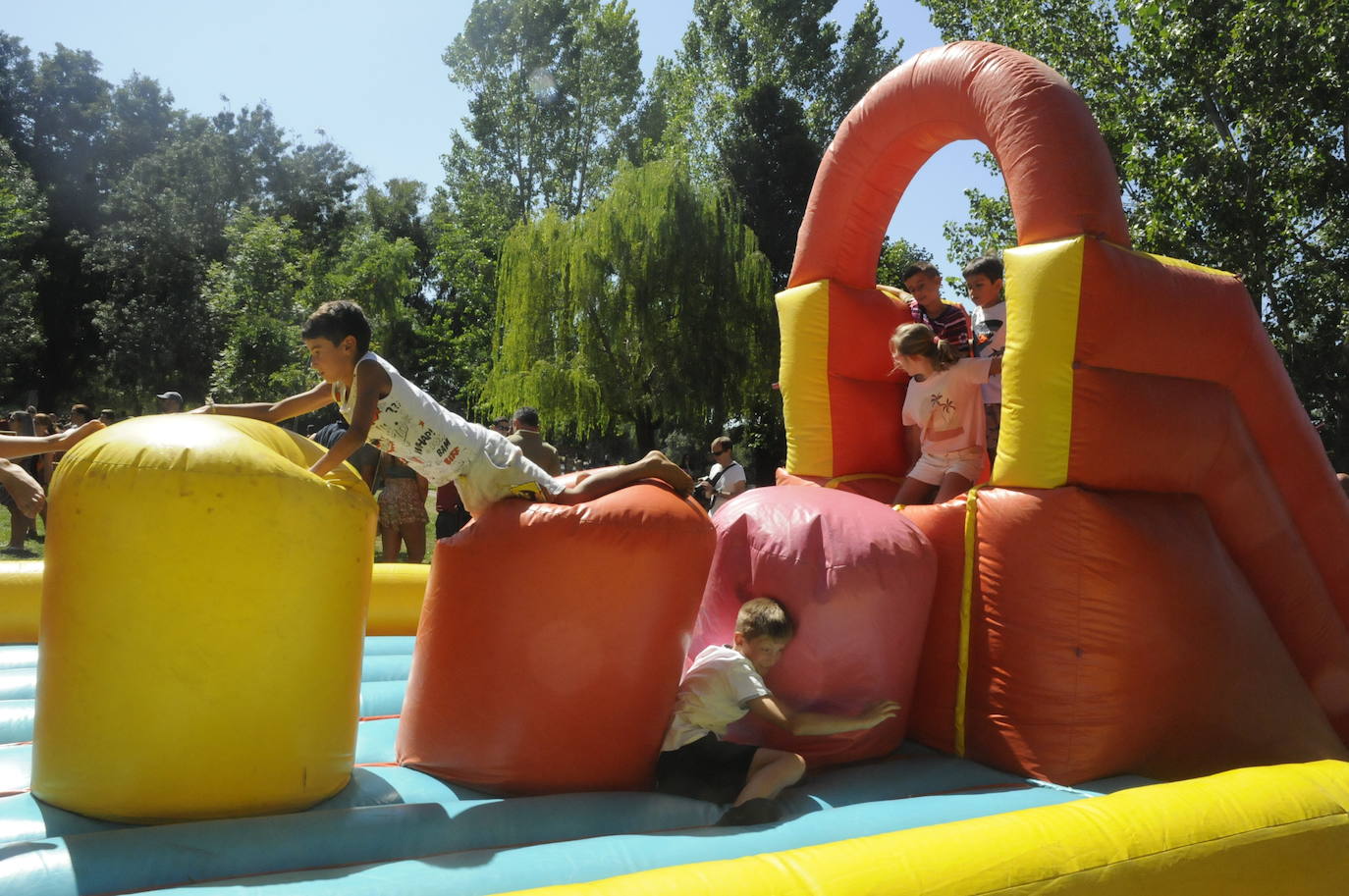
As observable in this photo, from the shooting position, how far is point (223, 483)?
7.75ft

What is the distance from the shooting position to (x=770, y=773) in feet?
9.13

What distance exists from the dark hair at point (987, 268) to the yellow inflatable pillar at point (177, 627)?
9.66ft

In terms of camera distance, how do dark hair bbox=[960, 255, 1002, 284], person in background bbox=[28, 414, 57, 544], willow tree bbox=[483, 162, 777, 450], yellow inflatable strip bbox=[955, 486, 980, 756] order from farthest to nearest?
willow tree bbox=[483, 162, 777, 450] → person in background bbox=[28, 414, 57, 544] → dark hair bbox=[960, 255, 1002, 284] → yellow inflatable strip bbox=[955, 486, 980, 756]

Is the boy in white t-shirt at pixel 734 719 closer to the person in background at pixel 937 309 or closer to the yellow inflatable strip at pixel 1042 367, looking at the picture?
the yellow inflatable strip at pixel 1042 367

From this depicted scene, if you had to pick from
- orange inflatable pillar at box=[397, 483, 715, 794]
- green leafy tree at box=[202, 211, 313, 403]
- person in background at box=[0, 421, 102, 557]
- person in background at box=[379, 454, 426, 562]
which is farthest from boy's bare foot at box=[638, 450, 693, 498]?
green leafy tree at box=[202, 211, 313, 403]

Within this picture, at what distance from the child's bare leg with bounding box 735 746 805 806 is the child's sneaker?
0.05 metres

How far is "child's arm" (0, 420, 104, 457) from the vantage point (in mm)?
2775

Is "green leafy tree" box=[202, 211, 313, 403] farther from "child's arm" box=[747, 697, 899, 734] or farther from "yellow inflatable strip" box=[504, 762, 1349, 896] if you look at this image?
"yellow inflatable strip" box=[504, 762, 1349, 896]

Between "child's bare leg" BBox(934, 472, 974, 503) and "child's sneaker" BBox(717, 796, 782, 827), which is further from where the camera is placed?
"child's bare leg" BBox(934, 472, 974, 503)

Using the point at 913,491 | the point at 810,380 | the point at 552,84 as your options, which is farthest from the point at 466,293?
the point at 913,491

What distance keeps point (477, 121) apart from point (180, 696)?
88.9 feet

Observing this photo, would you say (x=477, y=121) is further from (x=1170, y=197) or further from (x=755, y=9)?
(x=1170, y=197)

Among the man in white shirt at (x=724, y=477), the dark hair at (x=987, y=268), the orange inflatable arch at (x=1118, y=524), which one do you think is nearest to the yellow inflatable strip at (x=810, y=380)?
the dark hair at (x=987, y=268)

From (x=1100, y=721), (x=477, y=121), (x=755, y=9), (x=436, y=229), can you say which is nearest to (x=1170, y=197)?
(x=1100, y=721)
